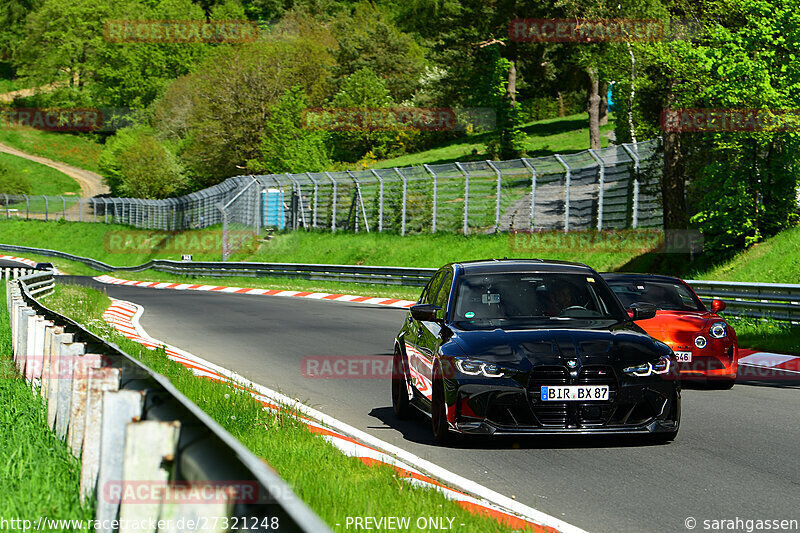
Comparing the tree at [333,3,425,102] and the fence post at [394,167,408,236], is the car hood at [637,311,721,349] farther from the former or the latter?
the tree at [333,3,425,102]

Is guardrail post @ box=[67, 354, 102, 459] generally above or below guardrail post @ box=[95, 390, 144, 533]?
below

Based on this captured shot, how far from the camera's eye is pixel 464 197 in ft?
135

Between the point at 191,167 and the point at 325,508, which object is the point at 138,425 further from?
the point at 191,167

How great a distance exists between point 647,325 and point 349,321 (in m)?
11.4

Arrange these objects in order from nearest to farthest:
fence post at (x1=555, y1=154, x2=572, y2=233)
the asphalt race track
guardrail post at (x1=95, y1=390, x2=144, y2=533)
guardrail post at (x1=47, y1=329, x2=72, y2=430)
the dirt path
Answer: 1. guardrail post at (x1=95, y1=390, x2=144, y2=533)
2. guardrail post at (x1=47, y1=329, x2=72, y2=430)
3. the asphalt race track
4. fence post at (x1=555, y1=154, x2=572, y2=233)
5. the dirt path

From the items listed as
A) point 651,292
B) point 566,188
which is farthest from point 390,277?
point 651,292

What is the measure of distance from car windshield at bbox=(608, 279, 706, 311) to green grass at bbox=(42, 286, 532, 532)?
572 cm

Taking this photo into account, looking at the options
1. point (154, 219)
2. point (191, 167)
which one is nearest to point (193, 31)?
point (191, 167)

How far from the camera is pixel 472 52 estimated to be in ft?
242

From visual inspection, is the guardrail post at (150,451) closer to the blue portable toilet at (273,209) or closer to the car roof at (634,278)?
the car roof at (634,278)

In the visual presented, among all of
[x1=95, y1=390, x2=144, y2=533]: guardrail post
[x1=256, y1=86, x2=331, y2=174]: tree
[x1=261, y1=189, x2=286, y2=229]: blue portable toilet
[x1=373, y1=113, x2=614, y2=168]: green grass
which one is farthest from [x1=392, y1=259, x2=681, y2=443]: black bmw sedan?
[x1=373, y1=113, x2=614, y2=168]: green grass

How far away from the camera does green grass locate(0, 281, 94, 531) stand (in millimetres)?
4676

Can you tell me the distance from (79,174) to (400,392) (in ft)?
400

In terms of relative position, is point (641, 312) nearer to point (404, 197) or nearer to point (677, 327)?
point (677, 327)
